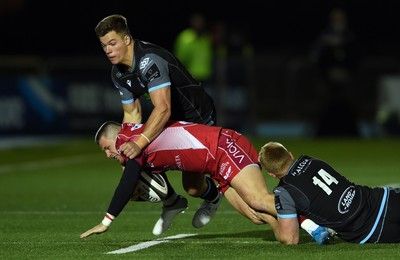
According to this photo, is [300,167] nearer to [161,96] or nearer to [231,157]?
[231,157]

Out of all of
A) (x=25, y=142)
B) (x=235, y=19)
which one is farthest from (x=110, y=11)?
(x=25, y=142)

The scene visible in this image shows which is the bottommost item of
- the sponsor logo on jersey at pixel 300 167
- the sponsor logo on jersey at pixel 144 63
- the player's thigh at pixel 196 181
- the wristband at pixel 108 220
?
the player's thigh at pixel 196 181

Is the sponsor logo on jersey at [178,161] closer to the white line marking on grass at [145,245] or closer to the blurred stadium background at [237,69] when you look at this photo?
the white line marking on grass at [145,245]

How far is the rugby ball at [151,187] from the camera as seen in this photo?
969 cm

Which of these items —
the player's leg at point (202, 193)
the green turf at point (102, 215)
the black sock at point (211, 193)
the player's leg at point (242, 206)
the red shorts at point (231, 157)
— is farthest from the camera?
the black sock at point (211, 193)

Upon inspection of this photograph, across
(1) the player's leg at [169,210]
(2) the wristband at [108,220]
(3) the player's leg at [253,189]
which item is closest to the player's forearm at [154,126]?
(2) the wristband at [108,220]

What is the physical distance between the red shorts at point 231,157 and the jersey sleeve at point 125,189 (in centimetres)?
68

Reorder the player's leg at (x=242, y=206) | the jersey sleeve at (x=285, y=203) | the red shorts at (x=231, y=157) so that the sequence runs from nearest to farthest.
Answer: the jersey sleeve at (x=285, y=203), the red shorts at (x=231, y=157), the player's leg at (x=242, y=206)

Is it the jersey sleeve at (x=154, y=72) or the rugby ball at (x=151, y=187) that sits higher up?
the jersey sleeve at (x=154, y=72)

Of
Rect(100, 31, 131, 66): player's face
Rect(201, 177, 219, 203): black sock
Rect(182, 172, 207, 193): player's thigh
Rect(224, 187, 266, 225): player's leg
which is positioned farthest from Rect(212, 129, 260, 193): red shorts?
Rect(100, 31, 131, 66): player's face

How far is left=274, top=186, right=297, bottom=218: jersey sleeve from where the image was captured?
8.62 meters

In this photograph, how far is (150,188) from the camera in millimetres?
9711

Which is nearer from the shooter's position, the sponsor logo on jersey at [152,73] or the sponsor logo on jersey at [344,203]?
the sponsor logo on jersey at [344,203]

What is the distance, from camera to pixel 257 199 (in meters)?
8.95
